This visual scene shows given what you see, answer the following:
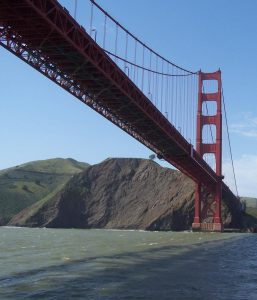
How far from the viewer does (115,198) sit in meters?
133

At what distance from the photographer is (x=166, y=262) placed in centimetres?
2620

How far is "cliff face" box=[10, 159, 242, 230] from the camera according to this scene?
119125 mm

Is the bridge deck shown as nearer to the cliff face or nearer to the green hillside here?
the cliff face

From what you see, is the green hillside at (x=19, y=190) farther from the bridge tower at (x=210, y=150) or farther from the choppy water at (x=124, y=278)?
the choppy water at (x=124, y=278)

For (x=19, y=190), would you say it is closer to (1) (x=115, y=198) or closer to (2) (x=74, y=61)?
(1) (x=115, y=198)

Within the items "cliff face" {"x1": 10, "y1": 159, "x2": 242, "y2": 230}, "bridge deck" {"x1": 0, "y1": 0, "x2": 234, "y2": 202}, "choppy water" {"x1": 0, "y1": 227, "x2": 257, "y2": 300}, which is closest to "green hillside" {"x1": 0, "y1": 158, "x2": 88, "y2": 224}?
"cliff face" {"x1": 10, "y1": 159, "x2": 242, "y2": 230}

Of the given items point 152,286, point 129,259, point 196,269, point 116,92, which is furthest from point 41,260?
point 116,92

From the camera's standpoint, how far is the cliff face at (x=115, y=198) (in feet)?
391

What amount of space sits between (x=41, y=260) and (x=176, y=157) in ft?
130

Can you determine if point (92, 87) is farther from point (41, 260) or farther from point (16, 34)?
point (41, 260)

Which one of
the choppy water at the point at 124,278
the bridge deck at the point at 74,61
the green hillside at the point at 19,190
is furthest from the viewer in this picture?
the green hillside at the point at 19,190

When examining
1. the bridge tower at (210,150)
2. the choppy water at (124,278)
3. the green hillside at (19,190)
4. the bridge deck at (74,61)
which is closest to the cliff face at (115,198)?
the green hillside at (19,190)

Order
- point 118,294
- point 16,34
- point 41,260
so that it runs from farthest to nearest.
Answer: point 41,260, point 16,34, point 118,294

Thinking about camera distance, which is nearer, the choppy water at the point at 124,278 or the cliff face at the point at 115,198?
the choppy water at the point at 124,278
